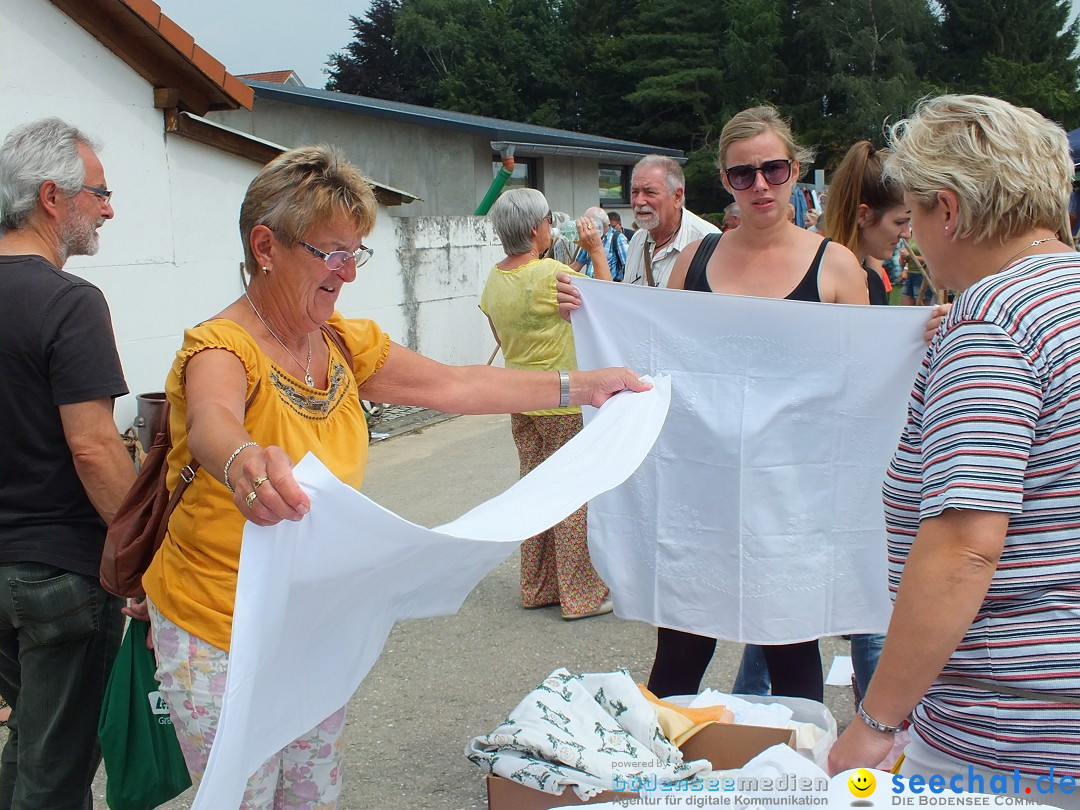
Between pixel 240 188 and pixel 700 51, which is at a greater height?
pixel 700 51

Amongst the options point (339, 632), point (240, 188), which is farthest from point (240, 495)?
point (240, 188)

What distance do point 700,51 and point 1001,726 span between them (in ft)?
166

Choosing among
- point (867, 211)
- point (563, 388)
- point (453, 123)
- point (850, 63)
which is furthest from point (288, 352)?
point (850, 63)

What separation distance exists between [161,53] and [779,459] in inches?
229

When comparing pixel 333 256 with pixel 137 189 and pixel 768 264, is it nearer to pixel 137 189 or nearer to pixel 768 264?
pixel 768 264

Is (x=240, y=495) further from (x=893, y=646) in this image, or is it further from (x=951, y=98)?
(x=951, y=98)

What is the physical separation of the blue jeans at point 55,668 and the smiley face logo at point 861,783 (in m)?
1.79

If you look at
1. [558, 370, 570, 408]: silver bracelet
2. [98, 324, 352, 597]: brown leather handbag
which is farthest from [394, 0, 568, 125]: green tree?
[98, 324, 352, 597]: brown leather handbag

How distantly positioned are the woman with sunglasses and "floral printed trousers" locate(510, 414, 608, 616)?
1.70 m

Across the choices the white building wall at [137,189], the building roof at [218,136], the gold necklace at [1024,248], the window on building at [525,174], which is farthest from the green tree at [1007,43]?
the gold necklace at [1024,248]

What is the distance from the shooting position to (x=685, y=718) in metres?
2.58

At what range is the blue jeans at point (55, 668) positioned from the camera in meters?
2.23

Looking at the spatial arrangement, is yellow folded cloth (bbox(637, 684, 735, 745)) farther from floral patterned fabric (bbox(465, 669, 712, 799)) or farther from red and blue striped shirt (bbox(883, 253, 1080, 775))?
red and blue striped shirt (bbox(883, 253, 1080, 775))

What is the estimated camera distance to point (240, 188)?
7.81 metres
